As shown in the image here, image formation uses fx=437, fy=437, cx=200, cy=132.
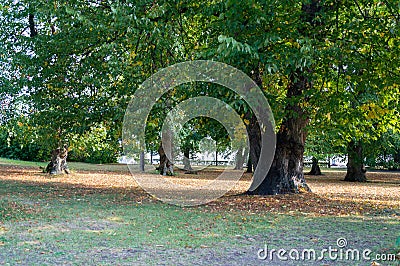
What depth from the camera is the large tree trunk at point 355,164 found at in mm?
25359

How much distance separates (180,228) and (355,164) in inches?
784

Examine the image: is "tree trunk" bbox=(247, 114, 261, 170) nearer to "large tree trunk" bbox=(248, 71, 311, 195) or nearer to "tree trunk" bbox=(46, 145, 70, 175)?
"large tree trunk" bbox=(248, 71, 311, 195)

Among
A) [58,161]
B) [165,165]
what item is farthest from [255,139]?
[165,165]

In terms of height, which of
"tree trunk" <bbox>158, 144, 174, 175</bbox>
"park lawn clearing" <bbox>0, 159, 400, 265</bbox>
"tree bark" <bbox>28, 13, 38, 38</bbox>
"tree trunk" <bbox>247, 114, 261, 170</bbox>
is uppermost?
"tree bark" <bbox>28, 13, 38, 38</bbox>

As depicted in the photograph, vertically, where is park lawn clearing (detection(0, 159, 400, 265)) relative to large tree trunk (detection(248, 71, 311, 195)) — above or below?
below

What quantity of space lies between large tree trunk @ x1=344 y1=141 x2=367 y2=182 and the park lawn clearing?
12387 mm

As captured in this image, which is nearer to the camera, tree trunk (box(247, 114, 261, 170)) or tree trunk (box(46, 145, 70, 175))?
tree trunk (box(247, 114, 261, 170))

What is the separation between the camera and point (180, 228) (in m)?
8.41

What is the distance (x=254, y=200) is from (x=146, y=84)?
15.1ft

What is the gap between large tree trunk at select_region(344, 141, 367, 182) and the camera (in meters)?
25.4

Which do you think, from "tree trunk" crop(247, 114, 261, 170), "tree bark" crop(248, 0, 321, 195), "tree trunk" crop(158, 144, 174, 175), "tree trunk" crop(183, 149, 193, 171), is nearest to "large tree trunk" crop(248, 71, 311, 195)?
"tree bark" crop(248, 0, 321, 195)

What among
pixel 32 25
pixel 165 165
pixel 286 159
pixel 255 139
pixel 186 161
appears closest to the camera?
pixel 286 159

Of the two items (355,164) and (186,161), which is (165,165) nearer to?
(186,161)

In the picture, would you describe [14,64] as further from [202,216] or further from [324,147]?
[324,147]
